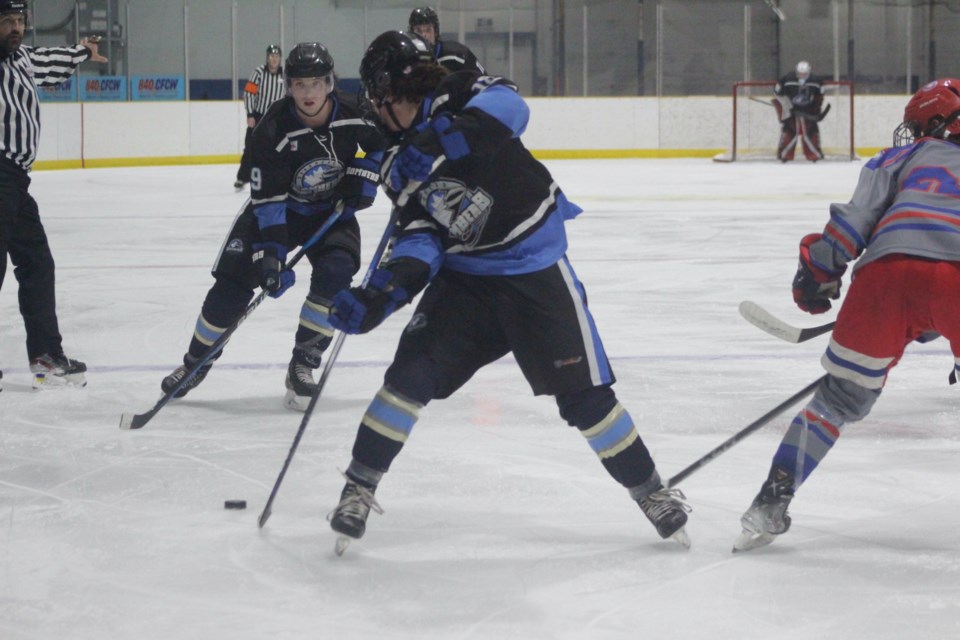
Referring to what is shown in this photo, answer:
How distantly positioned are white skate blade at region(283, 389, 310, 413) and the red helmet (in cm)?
190

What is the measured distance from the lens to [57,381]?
395 centimetres

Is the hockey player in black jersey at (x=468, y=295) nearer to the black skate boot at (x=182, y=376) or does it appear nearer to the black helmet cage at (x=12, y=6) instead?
the black skate boot at (x=182, y=376)

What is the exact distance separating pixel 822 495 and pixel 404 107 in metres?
1.17

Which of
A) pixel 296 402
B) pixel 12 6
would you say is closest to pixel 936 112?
pixel 296 402

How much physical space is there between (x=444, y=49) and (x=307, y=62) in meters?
1.04

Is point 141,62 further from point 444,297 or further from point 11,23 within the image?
point 444,297

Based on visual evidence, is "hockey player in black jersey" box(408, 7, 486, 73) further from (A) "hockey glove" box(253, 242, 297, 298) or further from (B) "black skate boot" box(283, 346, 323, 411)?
(B) "black skate boot" box(283, 346, 323, 411)

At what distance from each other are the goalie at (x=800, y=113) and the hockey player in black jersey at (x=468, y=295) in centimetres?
1349

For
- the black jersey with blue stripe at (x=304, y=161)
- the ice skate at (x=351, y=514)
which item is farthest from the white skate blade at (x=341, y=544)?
the black jersey with blue stripe at (x=304, y=161)

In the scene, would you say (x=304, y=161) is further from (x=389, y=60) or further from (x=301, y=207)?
(x=389, y=60)

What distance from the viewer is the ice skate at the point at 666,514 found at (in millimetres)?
2385

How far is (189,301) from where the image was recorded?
5.51m

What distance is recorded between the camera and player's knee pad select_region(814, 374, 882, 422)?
7.49 feet

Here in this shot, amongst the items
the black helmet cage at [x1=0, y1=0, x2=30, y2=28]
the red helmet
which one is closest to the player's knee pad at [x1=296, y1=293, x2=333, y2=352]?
the black helmet cage at [x1=0, y1=0, x2=30, y2=28]
